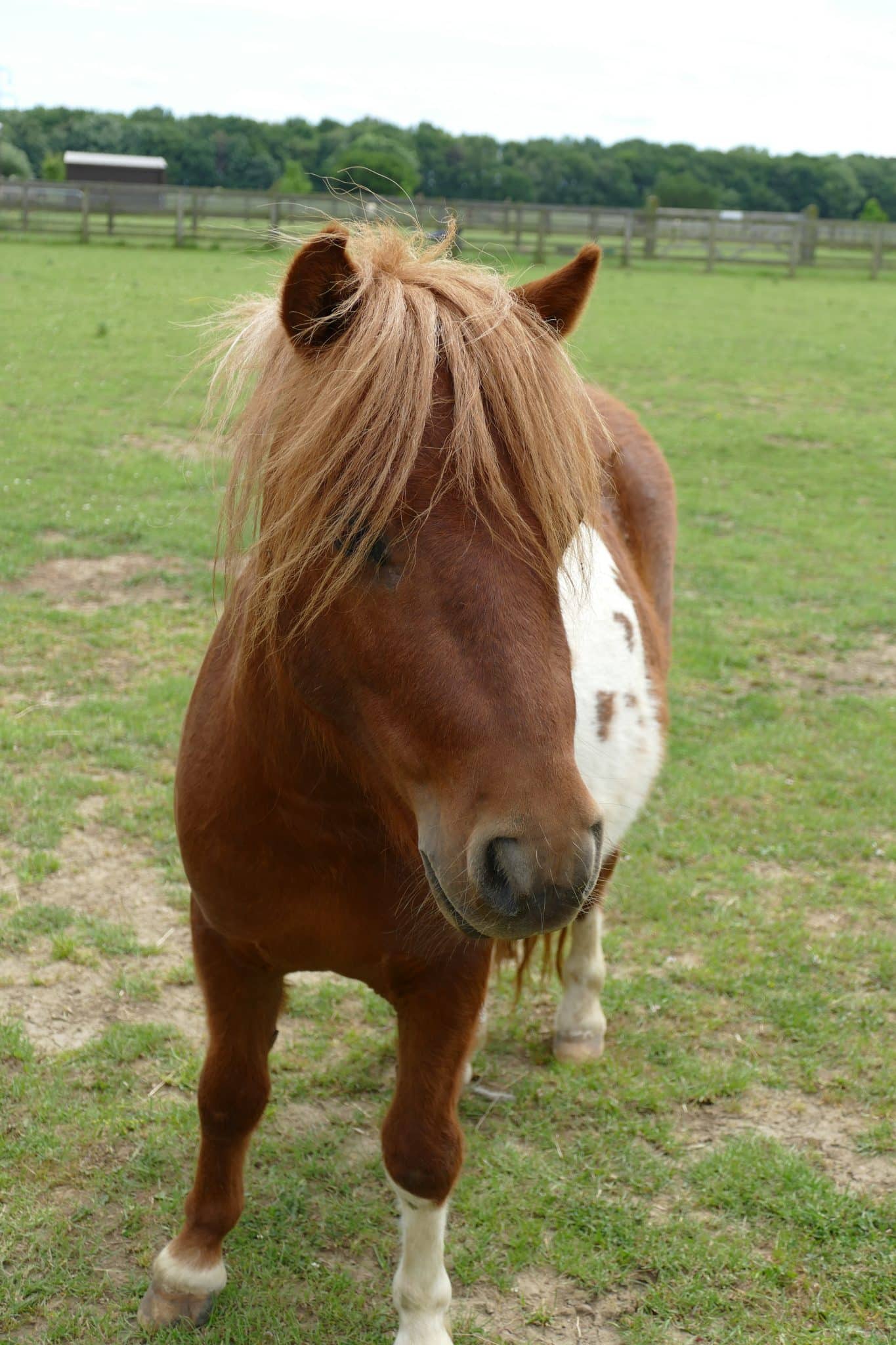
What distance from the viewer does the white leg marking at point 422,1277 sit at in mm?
2434

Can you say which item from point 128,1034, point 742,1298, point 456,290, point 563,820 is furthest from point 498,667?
point 128,1034

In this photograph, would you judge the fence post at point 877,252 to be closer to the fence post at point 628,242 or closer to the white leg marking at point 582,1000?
the fence post at point 628,242

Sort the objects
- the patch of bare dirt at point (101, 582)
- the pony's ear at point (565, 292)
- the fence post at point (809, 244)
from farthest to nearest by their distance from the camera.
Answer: the fence post at point (809, 244) → the patch of bare dirt at point (101, 582) → the pony's ear at point (565, 292)

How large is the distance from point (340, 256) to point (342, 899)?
1.17 metres

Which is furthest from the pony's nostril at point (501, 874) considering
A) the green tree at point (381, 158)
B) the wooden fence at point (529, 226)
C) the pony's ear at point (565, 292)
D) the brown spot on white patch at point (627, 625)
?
the green tree at point (381, 158)

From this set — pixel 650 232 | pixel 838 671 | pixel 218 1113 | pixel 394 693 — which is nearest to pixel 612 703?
pixel 218 1113

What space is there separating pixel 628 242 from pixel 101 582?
28.5 m

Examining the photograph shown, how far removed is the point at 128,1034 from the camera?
330cm

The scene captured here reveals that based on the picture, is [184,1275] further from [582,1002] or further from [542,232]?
[542,232]

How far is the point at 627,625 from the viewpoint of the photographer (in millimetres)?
3359

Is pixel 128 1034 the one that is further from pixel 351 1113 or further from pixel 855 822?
pixel 855 822

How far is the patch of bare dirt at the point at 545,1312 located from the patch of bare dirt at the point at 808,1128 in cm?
61

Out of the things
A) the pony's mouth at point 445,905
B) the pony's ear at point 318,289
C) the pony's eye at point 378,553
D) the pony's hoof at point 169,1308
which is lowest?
the pony's hoof at point 169,1308

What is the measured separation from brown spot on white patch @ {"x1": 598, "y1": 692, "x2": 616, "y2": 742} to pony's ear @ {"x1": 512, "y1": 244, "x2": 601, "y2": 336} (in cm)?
127
